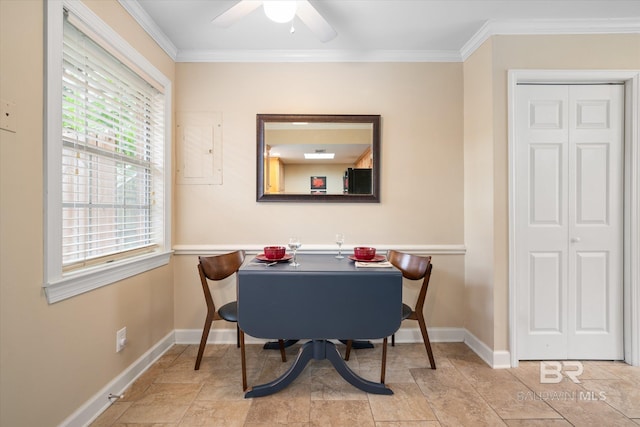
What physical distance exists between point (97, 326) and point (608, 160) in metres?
3.37

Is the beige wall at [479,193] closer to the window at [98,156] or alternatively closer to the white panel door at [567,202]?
the white panel door at [567,202]

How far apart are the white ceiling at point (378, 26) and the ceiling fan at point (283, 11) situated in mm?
225

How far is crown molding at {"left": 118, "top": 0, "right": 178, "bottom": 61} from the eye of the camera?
5.99 feet

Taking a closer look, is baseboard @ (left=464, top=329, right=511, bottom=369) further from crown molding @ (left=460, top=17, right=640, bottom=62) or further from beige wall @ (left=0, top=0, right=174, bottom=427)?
beige wall @ (left=0, top=0, right=174, bottom=427)

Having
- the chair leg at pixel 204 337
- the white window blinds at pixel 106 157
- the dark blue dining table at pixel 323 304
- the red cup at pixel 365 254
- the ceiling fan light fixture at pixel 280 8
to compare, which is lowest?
the chair leg at pixel 204 337

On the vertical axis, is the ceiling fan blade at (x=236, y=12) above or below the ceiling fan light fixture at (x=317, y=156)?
above

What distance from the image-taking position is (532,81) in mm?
2078

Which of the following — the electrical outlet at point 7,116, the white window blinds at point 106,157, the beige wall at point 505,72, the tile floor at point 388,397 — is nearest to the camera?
the electrical outlet at point 7,116

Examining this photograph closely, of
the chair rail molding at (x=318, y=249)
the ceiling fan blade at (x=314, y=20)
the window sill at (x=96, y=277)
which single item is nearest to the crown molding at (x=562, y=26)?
the ceiling fan blade at (x=314, y=20)

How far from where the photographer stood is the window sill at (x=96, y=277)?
130cm

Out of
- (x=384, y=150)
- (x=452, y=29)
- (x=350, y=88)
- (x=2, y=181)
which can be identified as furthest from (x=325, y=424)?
(x=452, y=29)

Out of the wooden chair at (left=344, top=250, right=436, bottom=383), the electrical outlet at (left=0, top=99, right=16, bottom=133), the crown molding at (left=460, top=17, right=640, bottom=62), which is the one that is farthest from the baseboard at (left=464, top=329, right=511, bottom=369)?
the electrical outlet at (left=0, top=99, right=16, bottom=133)

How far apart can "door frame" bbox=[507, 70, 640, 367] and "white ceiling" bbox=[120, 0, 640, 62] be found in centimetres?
31

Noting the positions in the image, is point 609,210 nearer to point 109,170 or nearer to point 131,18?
point 109,170
